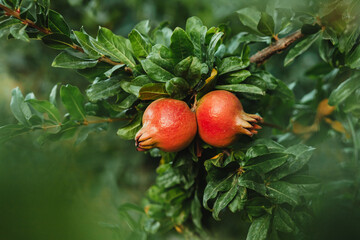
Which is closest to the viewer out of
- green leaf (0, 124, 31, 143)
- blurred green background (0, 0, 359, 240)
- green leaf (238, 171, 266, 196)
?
blurred green background (0, 0, 359, 240)

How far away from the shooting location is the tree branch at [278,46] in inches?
23.6

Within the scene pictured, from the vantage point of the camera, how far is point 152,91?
0.51 meters

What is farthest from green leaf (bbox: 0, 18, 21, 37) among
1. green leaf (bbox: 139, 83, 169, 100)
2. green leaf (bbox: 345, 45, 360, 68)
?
green leaf (bbox: 345, 45, 360, 68)

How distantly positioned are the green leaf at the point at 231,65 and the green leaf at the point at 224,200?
0.60ft

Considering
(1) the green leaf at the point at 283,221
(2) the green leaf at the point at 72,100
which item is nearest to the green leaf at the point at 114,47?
(2) the green leaf at the point at 72,100

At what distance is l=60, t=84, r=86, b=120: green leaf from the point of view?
0.62 meters

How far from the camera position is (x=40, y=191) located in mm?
210

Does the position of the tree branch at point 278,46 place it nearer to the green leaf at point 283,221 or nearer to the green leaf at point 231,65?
the green leaf at point 231,65

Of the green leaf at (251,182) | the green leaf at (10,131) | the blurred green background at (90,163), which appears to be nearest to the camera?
the blurred green background at (90,163)

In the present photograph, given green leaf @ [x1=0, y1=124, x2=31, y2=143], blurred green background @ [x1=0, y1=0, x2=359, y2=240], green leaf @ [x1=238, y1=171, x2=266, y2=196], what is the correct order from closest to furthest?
blurred green background @ [x1=0, y1=0, x2=359, y2=240] → green leaf @ [x1=238, y1=171, x2=266, y2=196] → green leaf @ [x1=0, y1=124, x2=31, y2=143]

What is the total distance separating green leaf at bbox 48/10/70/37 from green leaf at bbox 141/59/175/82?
17 cm

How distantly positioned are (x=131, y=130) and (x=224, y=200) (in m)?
0.19

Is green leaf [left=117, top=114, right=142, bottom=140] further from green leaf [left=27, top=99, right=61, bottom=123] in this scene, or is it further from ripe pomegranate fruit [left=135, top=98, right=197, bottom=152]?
green leaf [left=27, top=99, right=61, bottom=123]

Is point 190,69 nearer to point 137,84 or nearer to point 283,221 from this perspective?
point 137,84
